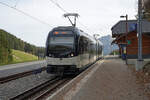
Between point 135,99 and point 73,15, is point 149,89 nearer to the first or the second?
point 135,99

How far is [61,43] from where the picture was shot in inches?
538

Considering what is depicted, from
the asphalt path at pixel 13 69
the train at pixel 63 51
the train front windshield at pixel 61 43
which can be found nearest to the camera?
Answer: the train at pixel 63 51

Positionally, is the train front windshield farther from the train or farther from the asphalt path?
the asphalt path

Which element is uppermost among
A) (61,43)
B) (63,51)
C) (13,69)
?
(61,43)

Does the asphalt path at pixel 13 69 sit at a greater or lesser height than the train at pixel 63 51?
lesser

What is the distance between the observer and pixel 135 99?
7371mm

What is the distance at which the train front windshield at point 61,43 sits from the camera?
13.5 m

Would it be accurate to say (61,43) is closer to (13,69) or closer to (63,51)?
(63,51)

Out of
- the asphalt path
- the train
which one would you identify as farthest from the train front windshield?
the asphalt path

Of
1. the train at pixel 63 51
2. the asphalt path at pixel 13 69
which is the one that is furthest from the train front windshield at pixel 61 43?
the asphalt path at pixel 13 69

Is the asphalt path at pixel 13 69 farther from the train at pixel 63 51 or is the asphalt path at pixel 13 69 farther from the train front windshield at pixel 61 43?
the train front windshield at pixel 61 43

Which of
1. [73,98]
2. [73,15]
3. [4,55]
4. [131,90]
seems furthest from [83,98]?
[4,55]

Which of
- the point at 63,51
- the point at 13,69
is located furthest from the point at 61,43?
the point at 13,69

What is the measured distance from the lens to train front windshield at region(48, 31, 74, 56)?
1348cm
